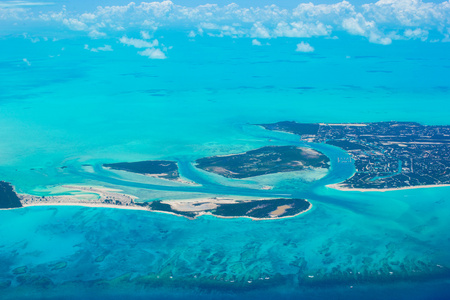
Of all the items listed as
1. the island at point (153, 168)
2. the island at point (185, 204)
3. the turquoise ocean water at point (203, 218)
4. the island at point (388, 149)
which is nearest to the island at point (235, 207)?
the island at point (185, 204)

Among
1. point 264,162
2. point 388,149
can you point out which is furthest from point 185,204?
point 388,149

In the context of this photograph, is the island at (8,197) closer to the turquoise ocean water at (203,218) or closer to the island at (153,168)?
the turquoise ocean water at (203,218)

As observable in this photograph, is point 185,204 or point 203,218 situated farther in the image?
point 185,204

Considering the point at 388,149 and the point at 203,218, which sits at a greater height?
the point at 388,149

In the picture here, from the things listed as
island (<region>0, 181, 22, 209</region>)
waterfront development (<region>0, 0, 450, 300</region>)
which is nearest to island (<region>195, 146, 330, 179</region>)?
waterfront development (<region>0, 0, 450, 300</region>)

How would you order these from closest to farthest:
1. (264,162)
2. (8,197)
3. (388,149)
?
(8,197) → (264,162) → (388,149)

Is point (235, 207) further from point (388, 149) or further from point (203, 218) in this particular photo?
point (388, 149)

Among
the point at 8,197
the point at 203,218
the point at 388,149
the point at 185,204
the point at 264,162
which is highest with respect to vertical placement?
the point at 388,149

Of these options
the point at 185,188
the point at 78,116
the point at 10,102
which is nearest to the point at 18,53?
the point at 10,102
